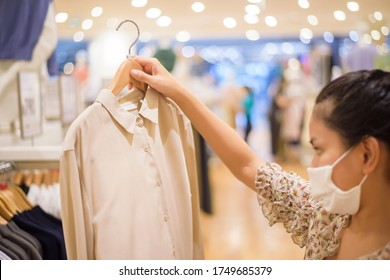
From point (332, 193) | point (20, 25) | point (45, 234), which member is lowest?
point (45, 234)

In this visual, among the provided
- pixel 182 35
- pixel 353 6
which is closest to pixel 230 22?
pixel 182 35

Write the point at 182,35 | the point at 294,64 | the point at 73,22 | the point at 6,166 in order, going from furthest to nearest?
the point at 294,64, the point at 182,35, the point at 73,22, the point at 6,166

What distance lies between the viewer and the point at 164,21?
1747 mm

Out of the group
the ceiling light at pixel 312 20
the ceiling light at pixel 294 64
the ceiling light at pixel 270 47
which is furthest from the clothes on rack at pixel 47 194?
the ceiling light at pixel 294 64

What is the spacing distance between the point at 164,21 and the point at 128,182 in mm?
632

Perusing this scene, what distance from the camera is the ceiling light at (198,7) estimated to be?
68.9 inches

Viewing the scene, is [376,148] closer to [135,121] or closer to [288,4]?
[135,121]

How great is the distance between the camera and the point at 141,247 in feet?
4.61

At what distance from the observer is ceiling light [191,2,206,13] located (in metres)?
1.75

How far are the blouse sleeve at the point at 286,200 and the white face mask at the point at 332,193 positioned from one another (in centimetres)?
16

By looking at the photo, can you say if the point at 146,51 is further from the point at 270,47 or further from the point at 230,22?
the point at 270,47

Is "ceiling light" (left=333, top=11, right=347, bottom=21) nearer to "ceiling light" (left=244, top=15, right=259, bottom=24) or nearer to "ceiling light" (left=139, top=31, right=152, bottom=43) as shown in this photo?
"ceiling light" (left=244, top=15, right=259, bottom=24)

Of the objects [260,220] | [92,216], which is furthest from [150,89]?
[260,220]

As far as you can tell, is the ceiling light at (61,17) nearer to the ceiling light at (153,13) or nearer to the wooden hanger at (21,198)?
the ceiling light at (153,13)
